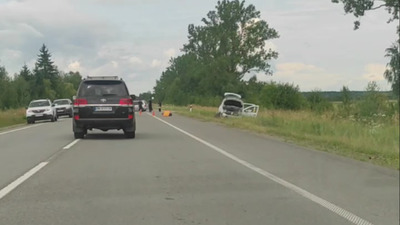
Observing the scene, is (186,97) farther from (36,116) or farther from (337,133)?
(337,133)

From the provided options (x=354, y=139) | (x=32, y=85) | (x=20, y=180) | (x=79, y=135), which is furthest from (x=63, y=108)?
(x=32, y=85)

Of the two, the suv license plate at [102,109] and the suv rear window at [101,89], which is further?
the suv rear window at [101,89]

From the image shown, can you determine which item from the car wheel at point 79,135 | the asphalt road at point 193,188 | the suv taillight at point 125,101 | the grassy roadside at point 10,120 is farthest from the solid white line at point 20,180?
the grassy roadside at point 10,120

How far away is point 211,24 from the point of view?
298ft

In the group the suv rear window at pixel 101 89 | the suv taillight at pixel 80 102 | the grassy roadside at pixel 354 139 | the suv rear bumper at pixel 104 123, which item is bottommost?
the grassy roadside at pixel 354 139

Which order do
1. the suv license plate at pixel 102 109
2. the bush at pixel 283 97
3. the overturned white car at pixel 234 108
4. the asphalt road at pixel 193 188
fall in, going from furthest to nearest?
the bush at pixel 283 97
the overturned white car at pixel 234 108
the suv license plate at pixel 102 109
the asphalt road at pixel 193 188

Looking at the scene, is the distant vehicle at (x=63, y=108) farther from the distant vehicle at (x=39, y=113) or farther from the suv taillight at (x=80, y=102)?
the suv taillight at (x=80, y=102)

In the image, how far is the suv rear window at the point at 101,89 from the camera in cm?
1953

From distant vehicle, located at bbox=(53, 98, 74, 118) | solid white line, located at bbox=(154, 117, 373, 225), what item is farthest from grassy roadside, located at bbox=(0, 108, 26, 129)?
solid white line, located at bbox=(154, 117, 373, 225)

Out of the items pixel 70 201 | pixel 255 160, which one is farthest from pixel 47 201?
pixel 255 160

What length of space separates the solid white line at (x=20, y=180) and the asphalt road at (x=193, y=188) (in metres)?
0.02

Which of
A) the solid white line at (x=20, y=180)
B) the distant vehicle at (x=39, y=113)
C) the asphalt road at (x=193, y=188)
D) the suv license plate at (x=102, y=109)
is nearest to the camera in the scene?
the asphalt road at (x=193, y=188)

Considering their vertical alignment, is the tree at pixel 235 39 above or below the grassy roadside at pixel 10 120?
above

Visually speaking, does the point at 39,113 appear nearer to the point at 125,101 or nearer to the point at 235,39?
the point at 125,101
